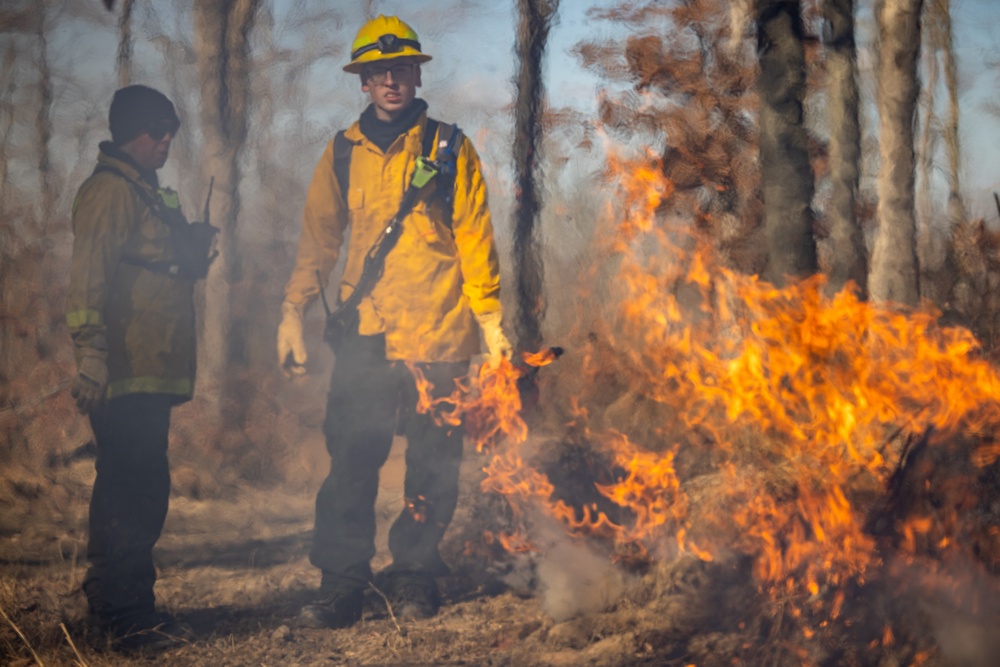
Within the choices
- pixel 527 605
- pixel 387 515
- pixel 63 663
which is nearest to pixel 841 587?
pixel 527 605

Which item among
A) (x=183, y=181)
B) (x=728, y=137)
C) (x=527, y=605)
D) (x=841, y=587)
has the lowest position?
(x=527, y=605)

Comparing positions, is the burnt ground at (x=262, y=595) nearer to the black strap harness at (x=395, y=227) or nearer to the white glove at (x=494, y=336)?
the black strap harness at (x=395, y=227)

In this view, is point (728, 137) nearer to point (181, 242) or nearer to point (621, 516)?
point (621, 516)

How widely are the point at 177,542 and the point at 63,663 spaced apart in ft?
5.34

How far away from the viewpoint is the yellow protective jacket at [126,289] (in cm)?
488

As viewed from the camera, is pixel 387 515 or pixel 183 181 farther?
pixel 387 515

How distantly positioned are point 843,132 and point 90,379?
21.2ft

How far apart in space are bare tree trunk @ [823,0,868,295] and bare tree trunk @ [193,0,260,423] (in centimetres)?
495

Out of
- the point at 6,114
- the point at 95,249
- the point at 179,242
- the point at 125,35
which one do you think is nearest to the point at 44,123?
the point at 125,35

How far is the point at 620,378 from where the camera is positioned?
8469 millimetres

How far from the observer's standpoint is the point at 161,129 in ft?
17.7

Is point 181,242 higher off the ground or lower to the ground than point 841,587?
higher

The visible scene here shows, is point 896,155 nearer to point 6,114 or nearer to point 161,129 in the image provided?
point 161,129

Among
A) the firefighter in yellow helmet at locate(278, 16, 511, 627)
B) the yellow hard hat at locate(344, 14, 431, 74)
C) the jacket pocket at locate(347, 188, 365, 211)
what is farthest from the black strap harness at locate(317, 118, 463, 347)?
the yellow hard hat at locate(344, 14, 431, 74)
